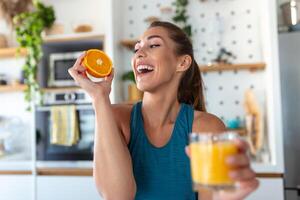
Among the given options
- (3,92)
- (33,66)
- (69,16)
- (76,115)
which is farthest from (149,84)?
(3,92)

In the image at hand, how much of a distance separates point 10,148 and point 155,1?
6.69ft

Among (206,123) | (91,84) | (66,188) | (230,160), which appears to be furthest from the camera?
(66,188)

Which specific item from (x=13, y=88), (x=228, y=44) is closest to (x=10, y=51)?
(x=13, y=88)

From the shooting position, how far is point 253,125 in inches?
106

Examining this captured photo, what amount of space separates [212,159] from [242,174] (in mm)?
61

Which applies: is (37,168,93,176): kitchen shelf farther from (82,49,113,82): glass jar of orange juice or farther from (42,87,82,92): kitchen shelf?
(82,49,113,82): glass jar of orange juice

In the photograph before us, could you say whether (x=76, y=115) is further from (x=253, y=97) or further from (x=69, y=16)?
(x=253, y=97)

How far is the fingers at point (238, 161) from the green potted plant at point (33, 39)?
8.26 feet

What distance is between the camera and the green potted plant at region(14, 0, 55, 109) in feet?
9.18

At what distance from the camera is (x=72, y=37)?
2898mm

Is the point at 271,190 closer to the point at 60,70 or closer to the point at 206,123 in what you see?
the point at 206,123

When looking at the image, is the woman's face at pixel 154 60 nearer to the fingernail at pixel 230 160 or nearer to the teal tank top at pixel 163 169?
the teal tank top at pixel 163 169

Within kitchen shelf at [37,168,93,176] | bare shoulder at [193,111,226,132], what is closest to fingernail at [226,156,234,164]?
bare shoulder at [193,111,226,132]

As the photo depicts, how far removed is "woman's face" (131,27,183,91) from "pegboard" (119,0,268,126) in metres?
1.87
